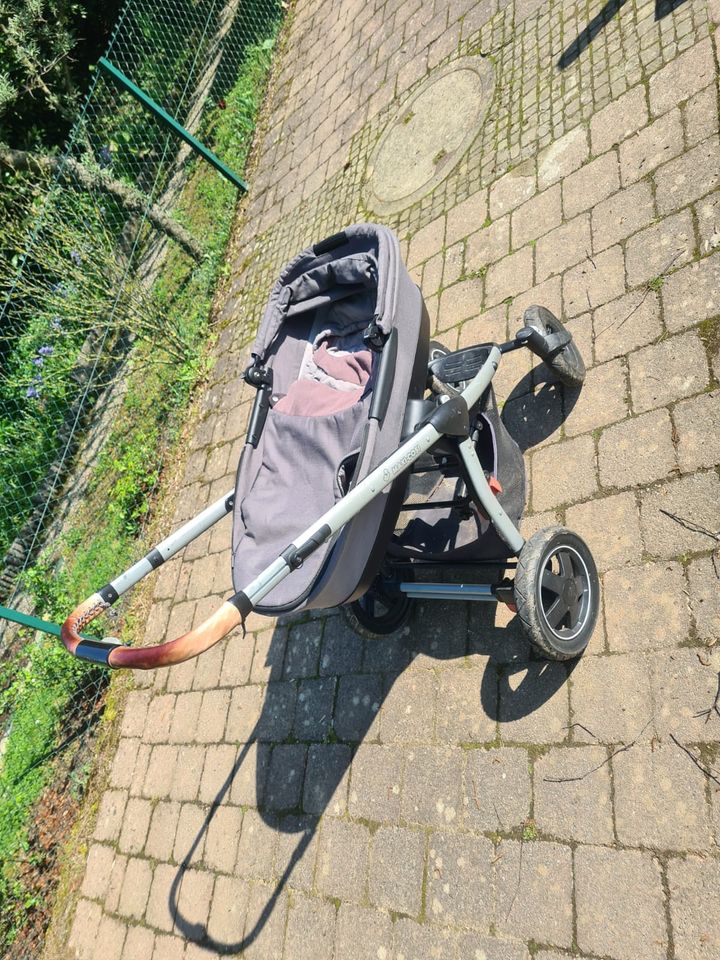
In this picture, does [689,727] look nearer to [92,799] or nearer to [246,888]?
[246,888]

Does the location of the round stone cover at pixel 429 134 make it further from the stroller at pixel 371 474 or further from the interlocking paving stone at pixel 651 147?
the stroller at pixel 371 474

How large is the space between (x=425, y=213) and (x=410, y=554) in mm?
3329

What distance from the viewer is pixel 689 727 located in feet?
8.60

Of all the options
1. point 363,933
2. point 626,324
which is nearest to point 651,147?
point 626,324

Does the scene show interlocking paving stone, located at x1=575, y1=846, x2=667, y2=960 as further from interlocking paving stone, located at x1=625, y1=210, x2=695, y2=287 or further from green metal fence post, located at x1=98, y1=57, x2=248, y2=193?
green metal fence post, located at x1=98, y1=57, x2=248, y2=193

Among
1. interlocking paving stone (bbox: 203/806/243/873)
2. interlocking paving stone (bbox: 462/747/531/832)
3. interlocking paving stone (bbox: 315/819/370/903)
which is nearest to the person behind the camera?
interlocking paving stone (bbox: 462/747/531/832)

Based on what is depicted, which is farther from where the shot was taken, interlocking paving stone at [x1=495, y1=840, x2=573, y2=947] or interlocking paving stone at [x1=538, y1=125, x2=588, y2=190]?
interlocking paving stone at [x1=538, y1=125, x2=588, y2=190]

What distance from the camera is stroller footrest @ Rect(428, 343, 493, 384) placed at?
10.0 feet

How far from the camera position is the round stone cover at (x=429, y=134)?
17.9 ft

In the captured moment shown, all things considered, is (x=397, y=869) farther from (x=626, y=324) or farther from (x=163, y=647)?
(x=626, y=324)

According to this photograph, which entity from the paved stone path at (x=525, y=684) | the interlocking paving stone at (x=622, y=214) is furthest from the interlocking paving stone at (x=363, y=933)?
the interlocking paving stone at (x=622, y=214)

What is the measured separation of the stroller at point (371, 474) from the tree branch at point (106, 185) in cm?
445

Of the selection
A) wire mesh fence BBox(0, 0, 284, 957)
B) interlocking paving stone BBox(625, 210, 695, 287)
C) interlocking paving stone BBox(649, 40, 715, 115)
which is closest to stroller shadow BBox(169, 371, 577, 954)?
interlocking paving stone BBox(625, 210, 695, 287)

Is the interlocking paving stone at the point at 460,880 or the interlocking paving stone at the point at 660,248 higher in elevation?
the interlocking paving stone at the point at 660,248
